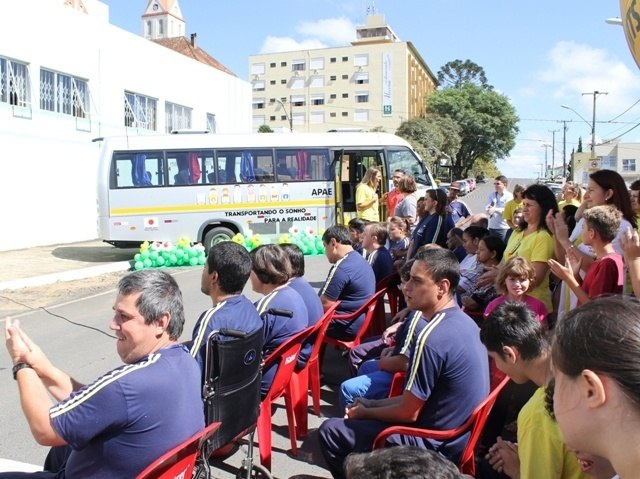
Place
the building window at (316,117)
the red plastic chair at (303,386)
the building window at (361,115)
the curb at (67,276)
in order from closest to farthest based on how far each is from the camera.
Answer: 1. the red plastic chair at (303,386)
2. the curb at (67,276)
3. the building window at (361,115)
4. the building window at (316,117)

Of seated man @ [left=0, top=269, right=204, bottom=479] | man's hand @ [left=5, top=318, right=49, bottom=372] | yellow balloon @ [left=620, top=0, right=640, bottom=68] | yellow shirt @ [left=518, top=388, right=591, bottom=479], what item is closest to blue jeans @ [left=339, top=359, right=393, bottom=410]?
seated man @ [left=0, top=269, right=204, bottom=479]

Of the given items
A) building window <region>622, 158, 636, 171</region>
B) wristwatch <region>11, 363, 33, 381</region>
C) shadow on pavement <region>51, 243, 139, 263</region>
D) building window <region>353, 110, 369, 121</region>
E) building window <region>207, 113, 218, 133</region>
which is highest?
building window <region>353, 110, 369, 121</region>

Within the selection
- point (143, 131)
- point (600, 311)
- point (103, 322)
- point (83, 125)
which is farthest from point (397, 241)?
point (143, 131)

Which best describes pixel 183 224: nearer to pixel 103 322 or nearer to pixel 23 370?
pixel 103 322

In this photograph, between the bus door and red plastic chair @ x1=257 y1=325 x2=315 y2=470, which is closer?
red plastic chair @ x1=257 y1=325 x2=315 y2=470

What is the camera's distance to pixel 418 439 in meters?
3.00

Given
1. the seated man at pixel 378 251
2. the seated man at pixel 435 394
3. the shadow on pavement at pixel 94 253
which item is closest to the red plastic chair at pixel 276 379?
the seated man at pixel 435 394

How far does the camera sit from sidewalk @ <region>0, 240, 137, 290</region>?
12.2m

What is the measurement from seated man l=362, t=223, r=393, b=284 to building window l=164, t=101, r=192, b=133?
19113 mm

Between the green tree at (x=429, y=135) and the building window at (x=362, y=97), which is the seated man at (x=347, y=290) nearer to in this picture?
the green tree at (x=429, y=135)

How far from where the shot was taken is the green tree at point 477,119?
71500mm

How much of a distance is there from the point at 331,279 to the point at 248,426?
92.2 inches

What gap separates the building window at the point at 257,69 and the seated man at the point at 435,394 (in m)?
97.1

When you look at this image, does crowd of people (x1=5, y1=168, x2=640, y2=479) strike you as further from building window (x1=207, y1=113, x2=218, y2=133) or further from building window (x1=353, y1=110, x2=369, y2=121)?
building window (x1=353, y1=110, x2=369, y2=121)
